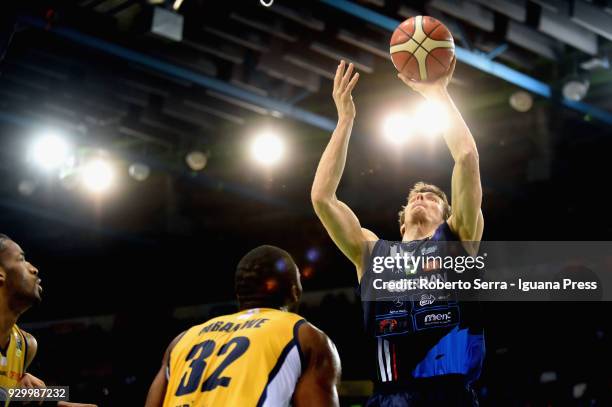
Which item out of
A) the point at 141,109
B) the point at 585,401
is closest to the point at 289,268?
the point at 585,401

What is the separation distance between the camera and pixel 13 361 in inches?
183

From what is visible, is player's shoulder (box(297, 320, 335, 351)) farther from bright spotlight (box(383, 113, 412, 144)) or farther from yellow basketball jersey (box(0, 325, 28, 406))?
bright spotlight (box(383, 113, 412, 144))

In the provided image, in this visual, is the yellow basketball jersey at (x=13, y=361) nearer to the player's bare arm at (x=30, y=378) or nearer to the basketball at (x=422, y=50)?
the player's bare arm at (x=30, y=378)

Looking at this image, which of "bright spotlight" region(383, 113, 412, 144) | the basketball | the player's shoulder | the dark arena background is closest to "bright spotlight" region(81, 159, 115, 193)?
the dark arena background

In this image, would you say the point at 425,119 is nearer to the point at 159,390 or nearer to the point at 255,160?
the point at 255,160

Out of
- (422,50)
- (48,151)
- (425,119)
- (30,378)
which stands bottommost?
(30,378)

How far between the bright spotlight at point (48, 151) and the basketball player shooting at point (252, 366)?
8070 millimetres

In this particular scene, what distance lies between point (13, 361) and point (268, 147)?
626 cm

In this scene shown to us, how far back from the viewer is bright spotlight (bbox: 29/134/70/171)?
34.7 feet

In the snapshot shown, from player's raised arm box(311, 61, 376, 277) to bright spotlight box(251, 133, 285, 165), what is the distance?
650cm

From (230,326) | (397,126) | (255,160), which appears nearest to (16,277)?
(230,326)

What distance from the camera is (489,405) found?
9.68 metres

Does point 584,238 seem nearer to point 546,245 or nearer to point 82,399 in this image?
point 546,245

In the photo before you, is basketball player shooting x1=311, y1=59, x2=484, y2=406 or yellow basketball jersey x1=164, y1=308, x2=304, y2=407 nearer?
yellow basketball jersey x1=164, y1=308, x2=304, y2=407
